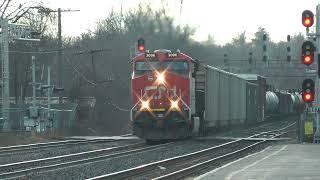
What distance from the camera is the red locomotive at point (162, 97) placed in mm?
27375

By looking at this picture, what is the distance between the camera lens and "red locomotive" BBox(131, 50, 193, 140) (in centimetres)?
2738

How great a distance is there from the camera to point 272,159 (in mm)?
19094

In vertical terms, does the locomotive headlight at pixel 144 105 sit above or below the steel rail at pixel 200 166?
above

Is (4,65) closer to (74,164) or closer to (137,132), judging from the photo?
(137,132)

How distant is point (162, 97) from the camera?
27578 millimetres

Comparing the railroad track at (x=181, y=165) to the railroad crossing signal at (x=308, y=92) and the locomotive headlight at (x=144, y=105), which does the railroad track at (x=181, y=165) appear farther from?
the locomotive headlight at (x=144, y=105)

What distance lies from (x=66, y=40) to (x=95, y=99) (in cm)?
2214

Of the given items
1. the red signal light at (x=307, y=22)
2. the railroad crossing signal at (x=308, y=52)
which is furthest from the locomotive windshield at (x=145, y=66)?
the red signal light at (x=307, y=22)

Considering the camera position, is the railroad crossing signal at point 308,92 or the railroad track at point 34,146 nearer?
the railroad crossing signal at point 308,92

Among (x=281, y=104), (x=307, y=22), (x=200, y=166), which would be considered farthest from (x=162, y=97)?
(x=281, y=104)

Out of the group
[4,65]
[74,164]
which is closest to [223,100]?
[4,65]

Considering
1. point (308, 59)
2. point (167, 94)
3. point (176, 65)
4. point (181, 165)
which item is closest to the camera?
point (181, 165)

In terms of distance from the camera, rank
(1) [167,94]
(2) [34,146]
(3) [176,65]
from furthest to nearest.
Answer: (3) [176,65]
(1) [167,94]
(2) [34,146]

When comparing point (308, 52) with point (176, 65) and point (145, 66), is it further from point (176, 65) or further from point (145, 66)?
point (145, 66)
